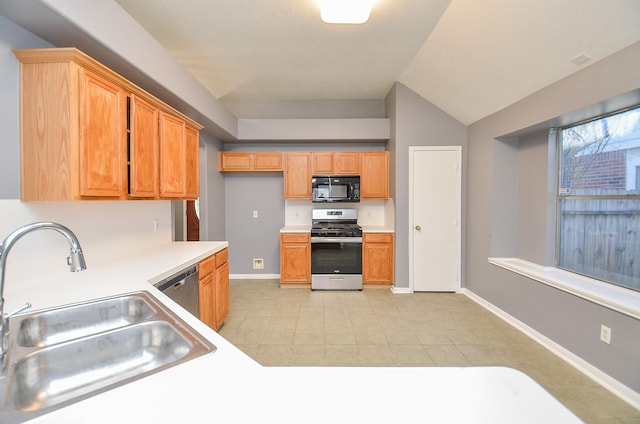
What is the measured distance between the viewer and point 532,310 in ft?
8.75

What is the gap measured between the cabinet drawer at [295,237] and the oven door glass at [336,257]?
0.15 m

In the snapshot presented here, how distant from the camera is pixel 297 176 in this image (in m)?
4.27

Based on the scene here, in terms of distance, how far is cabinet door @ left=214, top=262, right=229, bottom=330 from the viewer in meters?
2.62

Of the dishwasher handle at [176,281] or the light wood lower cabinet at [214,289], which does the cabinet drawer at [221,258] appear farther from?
the dishwasher handle at [176,281]

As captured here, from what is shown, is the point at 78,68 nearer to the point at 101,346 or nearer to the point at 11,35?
the point at 11,35

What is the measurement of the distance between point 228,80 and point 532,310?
446 cm

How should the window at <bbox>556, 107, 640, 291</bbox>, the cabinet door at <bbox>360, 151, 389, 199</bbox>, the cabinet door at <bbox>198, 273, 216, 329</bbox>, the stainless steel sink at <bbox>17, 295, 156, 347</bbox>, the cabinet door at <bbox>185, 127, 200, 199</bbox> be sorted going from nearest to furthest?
1. the stainless steel sink at <bbox>17, 295, 156, 347</bbox>
2. the window at <bbox>556, 107, 640, 291</bbox>
3. the cabinet door at <bbox>198, 273, 216, 329</bbox>
4. the cabinet door at <bbox>185, 127, 200, 199</bbox>
5. the cabinet door at <bbox>360, 151, 389, 199</bbox>

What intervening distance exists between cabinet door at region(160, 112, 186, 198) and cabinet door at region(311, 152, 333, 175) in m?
2.02

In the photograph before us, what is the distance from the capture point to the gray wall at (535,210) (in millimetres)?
1878

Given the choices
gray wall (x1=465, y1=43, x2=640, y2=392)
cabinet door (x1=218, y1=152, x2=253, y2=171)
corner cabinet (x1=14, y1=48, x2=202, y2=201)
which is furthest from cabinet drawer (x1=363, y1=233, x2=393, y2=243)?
corner cabinet (x1=14, y1=48, x2=202, y2=201)

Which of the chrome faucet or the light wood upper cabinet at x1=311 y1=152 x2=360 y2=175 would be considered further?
the light wood upper cabinet at x1=311 y1=152 x2=360 y2=175

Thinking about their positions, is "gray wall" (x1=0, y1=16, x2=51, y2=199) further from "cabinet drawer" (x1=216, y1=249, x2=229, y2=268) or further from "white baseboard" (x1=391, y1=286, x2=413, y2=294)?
"white baseboard" (x1=391, y1=286, x2=413, y2=294)

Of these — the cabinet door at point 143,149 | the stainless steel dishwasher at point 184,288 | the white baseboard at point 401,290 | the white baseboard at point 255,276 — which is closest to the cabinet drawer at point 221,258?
the stainless steel dishwasher at point 184,288

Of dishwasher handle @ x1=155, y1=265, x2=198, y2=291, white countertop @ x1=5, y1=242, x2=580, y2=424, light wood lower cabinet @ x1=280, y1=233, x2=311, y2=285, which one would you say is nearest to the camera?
white countertop @ x1=5, y1=242, x2=580, y2=424
